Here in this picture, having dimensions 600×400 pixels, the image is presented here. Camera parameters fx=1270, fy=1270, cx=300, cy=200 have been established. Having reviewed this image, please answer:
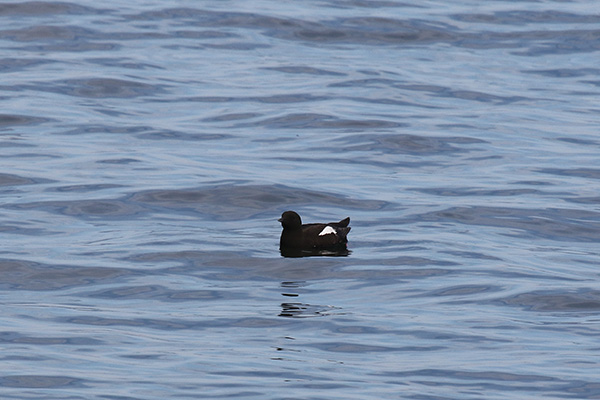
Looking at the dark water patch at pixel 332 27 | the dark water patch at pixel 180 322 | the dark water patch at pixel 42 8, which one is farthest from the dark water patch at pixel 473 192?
the dark water patch at pixel 42 8

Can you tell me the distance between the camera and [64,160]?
20641 millimetres

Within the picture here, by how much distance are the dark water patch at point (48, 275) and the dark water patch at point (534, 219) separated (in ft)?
15.4

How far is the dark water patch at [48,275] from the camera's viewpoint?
14066 mm

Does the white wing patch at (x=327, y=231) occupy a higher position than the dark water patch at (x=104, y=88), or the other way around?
the dark water patch at (x=104, y=88)

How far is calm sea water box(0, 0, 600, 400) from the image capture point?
11.2 m

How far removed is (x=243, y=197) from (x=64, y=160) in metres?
3.64

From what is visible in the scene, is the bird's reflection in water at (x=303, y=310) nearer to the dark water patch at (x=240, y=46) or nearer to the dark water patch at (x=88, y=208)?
the dark water patch at (x=88, y=208)

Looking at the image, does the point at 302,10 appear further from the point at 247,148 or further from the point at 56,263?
the point at 56,263

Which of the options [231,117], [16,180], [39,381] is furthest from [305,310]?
[231,117]

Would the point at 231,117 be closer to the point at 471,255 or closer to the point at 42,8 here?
the point at 471,255

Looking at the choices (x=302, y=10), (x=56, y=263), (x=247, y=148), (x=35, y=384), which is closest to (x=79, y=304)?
(x=56, y=263)

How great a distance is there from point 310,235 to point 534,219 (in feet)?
11.2

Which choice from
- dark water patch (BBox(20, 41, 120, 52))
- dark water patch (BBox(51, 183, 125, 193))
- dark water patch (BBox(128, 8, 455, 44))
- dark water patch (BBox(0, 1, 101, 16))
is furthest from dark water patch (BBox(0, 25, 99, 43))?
dark water patch (BBox(51, 183, 125, 193))

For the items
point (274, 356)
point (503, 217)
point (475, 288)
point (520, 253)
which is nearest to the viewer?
point (274, 356)
